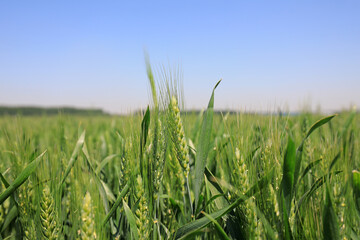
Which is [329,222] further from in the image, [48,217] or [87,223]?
[48,217]

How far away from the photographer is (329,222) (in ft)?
2.27

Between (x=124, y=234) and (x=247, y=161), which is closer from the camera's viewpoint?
(x=247, y=161)

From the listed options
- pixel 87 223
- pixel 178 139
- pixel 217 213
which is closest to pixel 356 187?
pixel 217 213

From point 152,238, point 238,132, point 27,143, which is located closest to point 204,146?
point 238,132

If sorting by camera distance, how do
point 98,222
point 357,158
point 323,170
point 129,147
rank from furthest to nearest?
point 357,158 → point 323,170 → point 129,147 → point 98,222

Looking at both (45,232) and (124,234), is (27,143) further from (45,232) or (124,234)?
(124,234)

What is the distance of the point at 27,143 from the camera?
1113 mm

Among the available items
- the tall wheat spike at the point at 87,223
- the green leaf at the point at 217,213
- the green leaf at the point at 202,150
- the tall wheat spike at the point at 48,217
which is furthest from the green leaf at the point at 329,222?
the tall wheat spike at the point at 48,217

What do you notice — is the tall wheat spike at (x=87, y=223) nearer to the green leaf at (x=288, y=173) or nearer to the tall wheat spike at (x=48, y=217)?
the tall wheat spike at (x=48, y=217)

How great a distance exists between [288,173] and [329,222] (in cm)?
16

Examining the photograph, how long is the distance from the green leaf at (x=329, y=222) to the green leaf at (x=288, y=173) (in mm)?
92

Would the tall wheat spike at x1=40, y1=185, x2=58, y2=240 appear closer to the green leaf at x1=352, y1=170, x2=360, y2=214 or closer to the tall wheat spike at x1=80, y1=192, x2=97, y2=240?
the tall wheat spike at x1=80, y1=192, x2=97, y2=240

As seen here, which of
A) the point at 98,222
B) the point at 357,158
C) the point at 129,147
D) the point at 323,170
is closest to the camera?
the point at 98,222

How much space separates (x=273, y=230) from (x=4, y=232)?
1102mm
